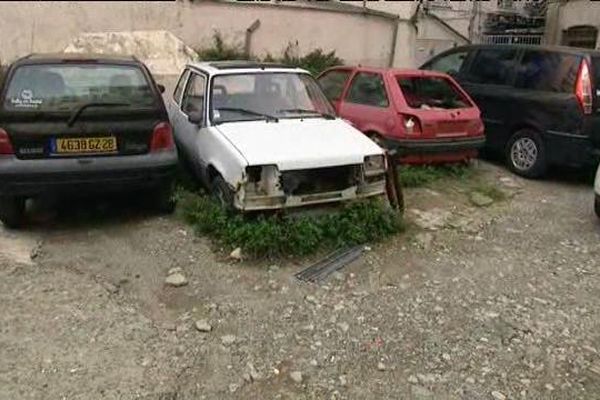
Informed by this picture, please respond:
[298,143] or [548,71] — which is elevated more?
[548,71]

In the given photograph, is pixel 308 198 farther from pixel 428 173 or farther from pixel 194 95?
pixel 428 173

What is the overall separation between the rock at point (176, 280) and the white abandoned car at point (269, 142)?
2.67 ft

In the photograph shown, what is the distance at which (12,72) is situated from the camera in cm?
539

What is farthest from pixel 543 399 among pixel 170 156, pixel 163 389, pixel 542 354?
pixel 170 156

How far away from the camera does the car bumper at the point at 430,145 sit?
7.24 m

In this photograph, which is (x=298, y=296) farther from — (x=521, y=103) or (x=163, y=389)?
(x=521, y=103)

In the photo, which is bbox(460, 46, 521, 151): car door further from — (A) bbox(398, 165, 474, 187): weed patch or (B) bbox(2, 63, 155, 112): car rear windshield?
(B) bbox(2, 63, 155, 112): car rear windshield

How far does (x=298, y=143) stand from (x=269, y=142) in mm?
258

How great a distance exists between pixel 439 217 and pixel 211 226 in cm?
241

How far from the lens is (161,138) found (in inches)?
216

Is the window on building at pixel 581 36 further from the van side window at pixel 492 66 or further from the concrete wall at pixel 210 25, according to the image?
the van side window at pixel 492 66

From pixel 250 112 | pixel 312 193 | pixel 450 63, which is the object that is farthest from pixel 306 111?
pixel 450 63

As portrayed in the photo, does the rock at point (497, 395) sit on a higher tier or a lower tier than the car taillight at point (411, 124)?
lower

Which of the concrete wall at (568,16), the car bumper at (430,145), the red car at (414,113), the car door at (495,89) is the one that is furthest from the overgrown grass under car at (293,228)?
the concrete wall at (568,16)
